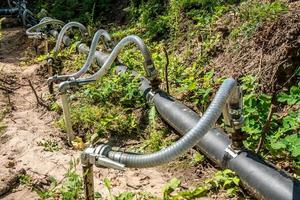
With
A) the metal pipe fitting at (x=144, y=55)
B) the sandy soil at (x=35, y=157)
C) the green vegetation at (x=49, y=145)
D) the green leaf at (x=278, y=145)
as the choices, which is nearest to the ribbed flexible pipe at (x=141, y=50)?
the metal pipe fitting at (x=144, y=55)

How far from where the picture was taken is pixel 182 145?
2.41m

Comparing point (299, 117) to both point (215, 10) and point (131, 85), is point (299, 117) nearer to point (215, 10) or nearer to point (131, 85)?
point (131, 85)

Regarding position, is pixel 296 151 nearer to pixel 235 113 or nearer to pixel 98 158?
pixel 235 113

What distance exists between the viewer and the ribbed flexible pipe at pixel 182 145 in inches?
95.0

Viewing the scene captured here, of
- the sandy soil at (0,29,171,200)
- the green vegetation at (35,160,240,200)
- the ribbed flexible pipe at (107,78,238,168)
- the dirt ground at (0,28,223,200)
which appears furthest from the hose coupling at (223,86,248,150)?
the sandy soil at (0,29,171,200)

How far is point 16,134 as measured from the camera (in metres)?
4.80

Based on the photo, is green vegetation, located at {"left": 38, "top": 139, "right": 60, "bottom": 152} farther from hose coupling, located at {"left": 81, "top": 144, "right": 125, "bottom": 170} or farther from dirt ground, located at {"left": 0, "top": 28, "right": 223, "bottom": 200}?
hose coupling, located at {"left": 81, "top": 144, "right": 125, "bottom": 170}

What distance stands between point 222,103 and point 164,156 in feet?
1.67

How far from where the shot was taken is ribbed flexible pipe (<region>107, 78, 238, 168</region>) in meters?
2.41

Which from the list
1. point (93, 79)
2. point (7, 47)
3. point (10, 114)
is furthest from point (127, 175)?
point (7, 47)

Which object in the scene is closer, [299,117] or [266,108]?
[299,117]

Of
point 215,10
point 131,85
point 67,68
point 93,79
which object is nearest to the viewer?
point 93,79

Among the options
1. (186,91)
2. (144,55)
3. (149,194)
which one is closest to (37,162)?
(149,194)

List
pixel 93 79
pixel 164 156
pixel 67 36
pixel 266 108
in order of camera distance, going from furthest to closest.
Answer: pixel 67 36, pixel 93 79, pixel 266 108, pixel 164 156
